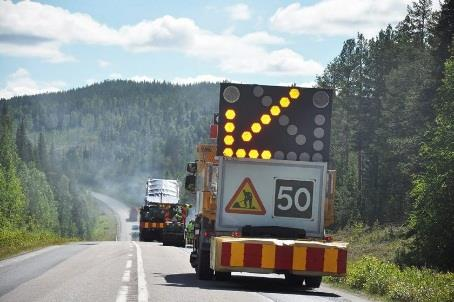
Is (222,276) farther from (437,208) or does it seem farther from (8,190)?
(8,190)

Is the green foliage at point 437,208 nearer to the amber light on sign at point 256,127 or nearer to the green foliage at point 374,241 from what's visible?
the green foliage at point 374,241

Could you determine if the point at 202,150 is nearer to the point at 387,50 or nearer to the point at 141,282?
the point at 141,282

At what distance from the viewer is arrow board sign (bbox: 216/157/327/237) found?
16.6 m

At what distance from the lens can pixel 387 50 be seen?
7262 cm

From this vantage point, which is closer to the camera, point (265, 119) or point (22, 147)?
point (265, 119)

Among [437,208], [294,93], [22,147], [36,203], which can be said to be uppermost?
[22,147]

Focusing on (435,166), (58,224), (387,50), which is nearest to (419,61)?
(387,50)

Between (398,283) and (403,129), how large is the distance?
45.2 meters

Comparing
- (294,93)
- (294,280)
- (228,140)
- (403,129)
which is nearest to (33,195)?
(403,129)

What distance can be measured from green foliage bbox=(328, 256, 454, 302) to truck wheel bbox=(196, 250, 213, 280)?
3249 millimetres

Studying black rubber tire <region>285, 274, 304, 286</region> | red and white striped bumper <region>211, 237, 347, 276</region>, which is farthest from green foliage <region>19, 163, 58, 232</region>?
red and white striped bumper <region>211, 237, 347, 276</region>

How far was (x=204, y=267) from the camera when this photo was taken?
57.0 feet

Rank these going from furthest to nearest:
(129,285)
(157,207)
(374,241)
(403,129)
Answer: (403,129) → (157,207) → (374,241) → (129,285)

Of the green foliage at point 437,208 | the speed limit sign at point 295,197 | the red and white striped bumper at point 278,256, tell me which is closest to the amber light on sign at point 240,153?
the speed limit sign at point 295,197
